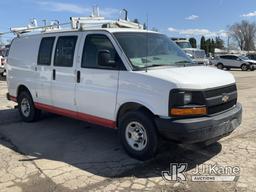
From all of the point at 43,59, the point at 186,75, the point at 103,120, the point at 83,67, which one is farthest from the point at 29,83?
the point at 186,75

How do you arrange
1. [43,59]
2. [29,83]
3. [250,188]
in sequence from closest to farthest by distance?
[250,188] → [43,59] → [29,83]

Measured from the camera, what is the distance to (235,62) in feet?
120

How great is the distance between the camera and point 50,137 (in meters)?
7.01

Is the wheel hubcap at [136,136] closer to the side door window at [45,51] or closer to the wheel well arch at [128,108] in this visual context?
the wheel well arch at [128,108]

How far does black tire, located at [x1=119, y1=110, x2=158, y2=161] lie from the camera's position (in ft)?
16.9

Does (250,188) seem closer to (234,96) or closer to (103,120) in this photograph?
(234,96)

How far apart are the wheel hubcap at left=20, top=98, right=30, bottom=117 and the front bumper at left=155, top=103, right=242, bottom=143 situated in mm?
4333

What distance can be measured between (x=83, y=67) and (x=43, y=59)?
162 centimetres

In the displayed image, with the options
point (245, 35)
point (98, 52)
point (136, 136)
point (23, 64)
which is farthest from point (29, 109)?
point (245, 35)

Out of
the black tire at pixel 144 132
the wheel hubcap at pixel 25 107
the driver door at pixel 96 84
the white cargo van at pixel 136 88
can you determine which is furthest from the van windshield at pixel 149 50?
the wheel hubcap at pixel 25 107

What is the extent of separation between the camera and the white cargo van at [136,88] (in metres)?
4.92

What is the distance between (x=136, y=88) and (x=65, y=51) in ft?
7.01

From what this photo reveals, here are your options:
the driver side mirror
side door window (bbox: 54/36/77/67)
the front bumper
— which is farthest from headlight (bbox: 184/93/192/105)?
side door window (bbox: 54/36/77/67)

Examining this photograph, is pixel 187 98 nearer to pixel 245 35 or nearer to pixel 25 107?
pixel 25 107
